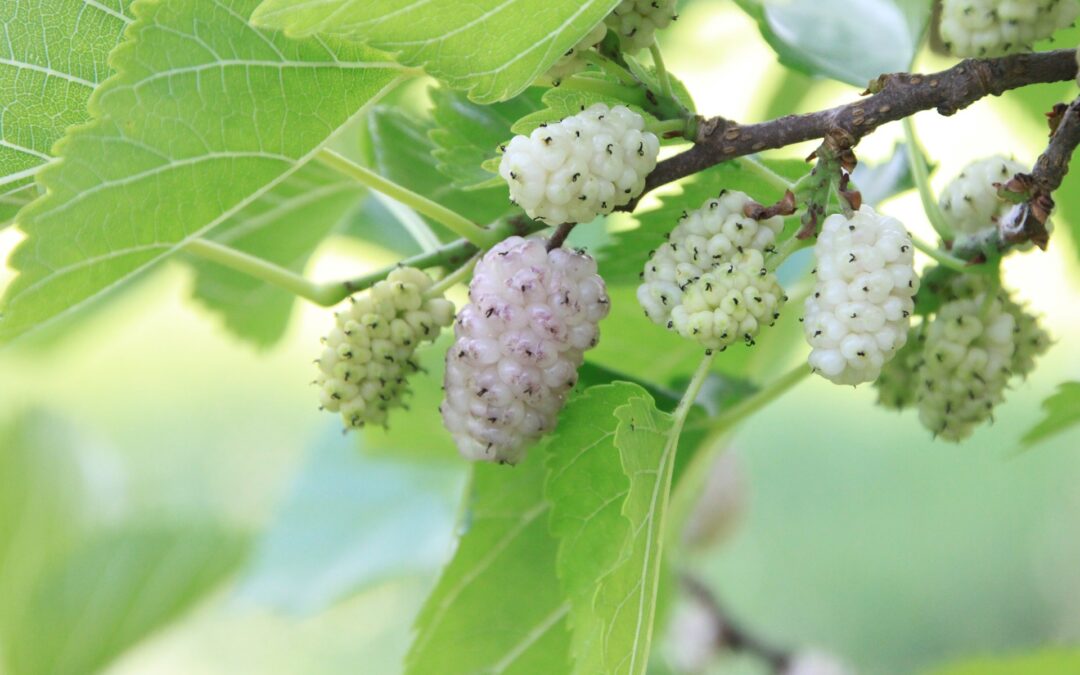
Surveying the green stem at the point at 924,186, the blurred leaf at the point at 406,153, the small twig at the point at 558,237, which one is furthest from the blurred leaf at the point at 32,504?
the green stem at the point at 924,186

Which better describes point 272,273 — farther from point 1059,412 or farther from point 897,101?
point 1059,412

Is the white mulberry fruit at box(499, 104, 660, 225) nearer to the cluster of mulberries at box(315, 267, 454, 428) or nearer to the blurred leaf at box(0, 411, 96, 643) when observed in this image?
the cluster of mulberries at box(315, 267, 454, 428)

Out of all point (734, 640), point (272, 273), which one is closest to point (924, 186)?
point (272, 273)

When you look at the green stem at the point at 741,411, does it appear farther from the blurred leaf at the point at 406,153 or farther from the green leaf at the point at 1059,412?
the blurred leaf at the point at 406,153

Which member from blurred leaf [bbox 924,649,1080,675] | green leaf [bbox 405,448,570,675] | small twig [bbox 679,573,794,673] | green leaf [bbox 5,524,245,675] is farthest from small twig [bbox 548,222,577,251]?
small twig [bbox 679,573,794,673]

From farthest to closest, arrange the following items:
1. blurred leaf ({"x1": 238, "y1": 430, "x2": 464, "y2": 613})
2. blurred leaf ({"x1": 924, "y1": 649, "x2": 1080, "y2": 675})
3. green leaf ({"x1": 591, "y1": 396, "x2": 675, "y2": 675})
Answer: blurred leaf ({"x1": 238, "y1": 430, "x2": 464, "y2": 613}), blurred leaf ({"x1": 924, "y1": 649, "x2": 1080, "y2": 675}), green leaf ({"x1": 591, "y1": 396, "x2": 675, "y2": 675})

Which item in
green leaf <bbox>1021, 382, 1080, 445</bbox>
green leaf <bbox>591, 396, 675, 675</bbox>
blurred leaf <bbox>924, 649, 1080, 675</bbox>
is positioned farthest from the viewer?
blurred leaf <bbox>924, 649, 1080, 675</bbox>
